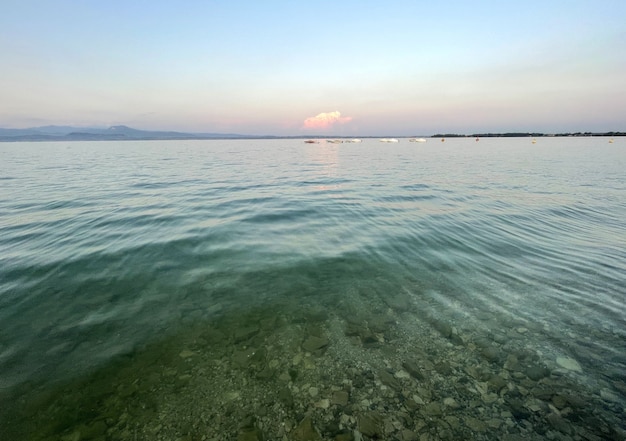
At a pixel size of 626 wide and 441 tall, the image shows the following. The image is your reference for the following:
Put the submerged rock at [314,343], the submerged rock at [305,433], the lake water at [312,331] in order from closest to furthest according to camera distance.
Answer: the submerged rock at [305,433], the lake water at [312,331], the submerged rock at [314,343]

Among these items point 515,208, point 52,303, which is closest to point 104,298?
point 52,303

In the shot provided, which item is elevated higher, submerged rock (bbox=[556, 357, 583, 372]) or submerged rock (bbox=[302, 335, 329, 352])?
submerged rock (bbox=[556, 357, 583, 372])

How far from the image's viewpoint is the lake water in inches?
189

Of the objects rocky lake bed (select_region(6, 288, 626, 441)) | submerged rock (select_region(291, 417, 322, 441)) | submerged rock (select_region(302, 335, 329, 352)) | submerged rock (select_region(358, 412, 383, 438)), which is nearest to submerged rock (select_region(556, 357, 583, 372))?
rocky lake bed (select_region(6, 288, 626, 441))

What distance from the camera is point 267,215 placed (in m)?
18.5

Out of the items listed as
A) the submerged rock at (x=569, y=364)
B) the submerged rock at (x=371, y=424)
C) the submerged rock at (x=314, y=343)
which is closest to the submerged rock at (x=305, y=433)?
the submerged rock at (x=371, y=424)

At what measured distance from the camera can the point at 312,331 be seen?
7125mm

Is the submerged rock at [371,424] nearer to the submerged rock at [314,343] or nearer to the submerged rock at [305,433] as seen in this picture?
the submerged rock at [305,433]

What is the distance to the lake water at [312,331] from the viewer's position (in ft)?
15.7

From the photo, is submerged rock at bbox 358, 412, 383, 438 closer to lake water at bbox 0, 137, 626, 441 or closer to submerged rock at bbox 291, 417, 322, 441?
lake water at bbox 0, 137, 626, 441

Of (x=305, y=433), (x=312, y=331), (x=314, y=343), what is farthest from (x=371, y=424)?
(x=312, y=331)

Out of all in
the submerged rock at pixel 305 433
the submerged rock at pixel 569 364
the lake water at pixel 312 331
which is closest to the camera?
the submerged rock at pixel 305 433

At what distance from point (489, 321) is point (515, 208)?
1664cm

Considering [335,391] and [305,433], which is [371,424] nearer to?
[335,391]
